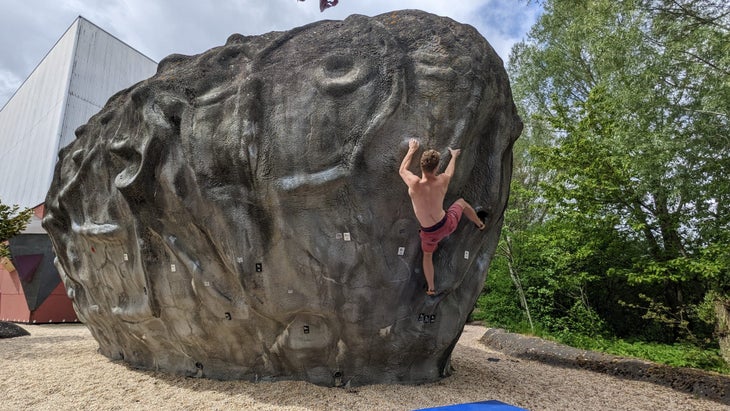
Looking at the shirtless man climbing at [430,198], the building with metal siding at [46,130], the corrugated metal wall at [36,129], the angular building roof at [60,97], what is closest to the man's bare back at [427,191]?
the shirtless man climbing at [430,198]

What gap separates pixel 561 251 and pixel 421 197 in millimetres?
11293

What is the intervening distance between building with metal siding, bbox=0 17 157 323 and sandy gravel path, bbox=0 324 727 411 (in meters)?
11.5

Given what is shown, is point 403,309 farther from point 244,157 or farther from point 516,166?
point 516,166

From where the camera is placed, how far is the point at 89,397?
561 centimetres

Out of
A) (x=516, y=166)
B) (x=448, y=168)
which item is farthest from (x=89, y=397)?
(x=516, y=166)

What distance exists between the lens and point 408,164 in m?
5.05

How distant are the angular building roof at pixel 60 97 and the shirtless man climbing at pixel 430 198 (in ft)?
76.1

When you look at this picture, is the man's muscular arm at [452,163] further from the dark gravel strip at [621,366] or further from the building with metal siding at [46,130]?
the building with metal siding at [46,130]

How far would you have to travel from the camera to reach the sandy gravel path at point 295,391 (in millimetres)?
5129

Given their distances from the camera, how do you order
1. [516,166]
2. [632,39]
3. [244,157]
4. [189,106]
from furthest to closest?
[516,166]
[632,39]
[189,106]
[244,157]

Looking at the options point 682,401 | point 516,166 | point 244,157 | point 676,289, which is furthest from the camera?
point 516,166

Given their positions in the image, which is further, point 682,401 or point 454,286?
point 682,401

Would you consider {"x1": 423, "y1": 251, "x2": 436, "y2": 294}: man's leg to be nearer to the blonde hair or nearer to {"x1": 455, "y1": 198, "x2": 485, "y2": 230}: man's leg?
{"x1": 455, "y1": 198, "x2": 485, "y2": 230}: man's leg

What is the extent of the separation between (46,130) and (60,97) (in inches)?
79.9
